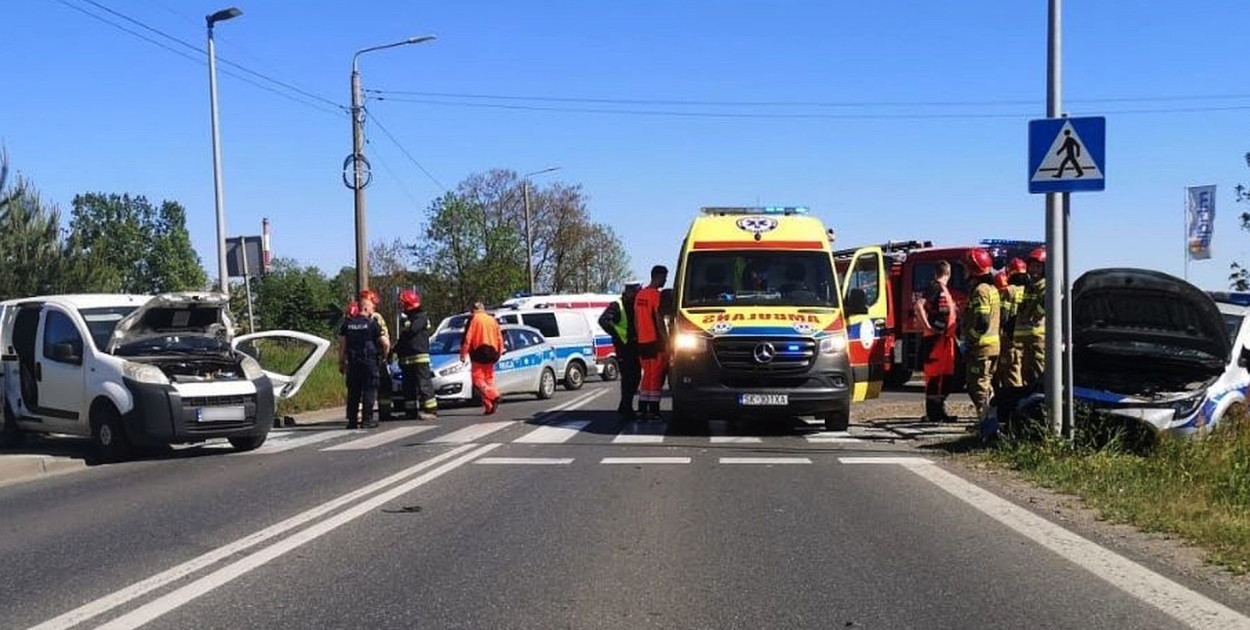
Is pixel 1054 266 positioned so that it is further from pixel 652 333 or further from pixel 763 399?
pixel 652 333

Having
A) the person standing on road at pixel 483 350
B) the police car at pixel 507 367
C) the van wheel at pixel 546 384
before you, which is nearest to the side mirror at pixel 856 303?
the person standing on road at pixel 483 350

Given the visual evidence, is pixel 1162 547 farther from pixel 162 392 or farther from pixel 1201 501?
pixel 162 392

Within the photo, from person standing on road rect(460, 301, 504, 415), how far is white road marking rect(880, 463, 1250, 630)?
9.12 meters

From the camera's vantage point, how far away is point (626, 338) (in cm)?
1474

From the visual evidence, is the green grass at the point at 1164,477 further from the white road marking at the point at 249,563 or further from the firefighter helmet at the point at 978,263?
the white road marking at the point at 249,563

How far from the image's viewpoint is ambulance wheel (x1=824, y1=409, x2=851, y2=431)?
12898 mm

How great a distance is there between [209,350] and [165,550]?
20.2 ft

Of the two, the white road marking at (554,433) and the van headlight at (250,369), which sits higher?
the van headlight at (250,369)

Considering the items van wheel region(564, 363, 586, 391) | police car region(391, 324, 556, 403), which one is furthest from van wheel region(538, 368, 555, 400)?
van wheel region(564, 363, 586, 391)

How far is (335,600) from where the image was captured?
18.7 ft

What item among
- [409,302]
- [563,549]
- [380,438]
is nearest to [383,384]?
[409,302]

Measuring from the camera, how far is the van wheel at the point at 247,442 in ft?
41.7

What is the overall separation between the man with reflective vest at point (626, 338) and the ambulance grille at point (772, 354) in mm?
2362

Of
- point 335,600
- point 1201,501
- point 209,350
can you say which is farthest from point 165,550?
point 1201,501
